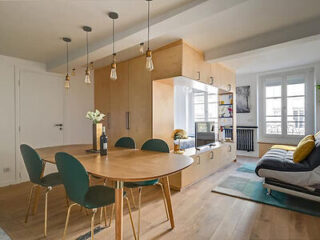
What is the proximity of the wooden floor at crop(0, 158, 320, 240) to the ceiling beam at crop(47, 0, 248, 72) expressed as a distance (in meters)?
2.31

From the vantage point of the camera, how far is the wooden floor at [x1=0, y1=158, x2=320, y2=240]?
1895 millimetres

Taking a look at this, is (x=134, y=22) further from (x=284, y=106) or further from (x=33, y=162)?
(x=284, y=106)

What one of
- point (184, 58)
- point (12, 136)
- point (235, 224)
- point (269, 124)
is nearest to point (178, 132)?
point (184, 58)

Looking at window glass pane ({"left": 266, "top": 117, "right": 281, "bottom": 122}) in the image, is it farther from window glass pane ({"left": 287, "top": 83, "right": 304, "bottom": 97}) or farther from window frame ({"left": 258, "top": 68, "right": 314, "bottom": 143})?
window glass pane ({"left": 287, "top": 83, "right": 304, "bottom": 97})

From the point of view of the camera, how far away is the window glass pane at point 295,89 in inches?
198

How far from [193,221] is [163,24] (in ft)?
7.71

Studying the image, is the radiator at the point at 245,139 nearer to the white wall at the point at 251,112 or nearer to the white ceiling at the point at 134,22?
the white wall at the point at 251,112

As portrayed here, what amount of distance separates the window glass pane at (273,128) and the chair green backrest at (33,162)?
5741 millimetres

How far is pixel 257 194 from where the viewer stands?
2832 millimetres

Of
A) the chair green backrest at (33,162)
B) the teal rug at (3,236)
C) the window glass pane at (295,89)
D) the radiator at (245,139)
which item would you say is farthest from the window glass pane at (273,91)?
the teal rug at (3,236)

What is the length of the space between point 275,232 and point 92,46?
348 cm

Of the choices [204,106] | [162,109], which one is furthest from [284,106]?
[162,109]

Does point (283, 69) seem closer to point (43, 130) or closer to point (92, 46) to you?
point (92, 46)

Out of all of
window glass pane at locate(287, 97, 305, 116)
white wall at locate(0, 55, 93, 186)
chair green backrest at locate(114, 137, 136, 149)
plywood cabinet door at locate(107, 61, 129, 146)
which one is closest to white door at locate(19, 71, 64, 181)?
white wall at locate(0, 55, 93, 186)
